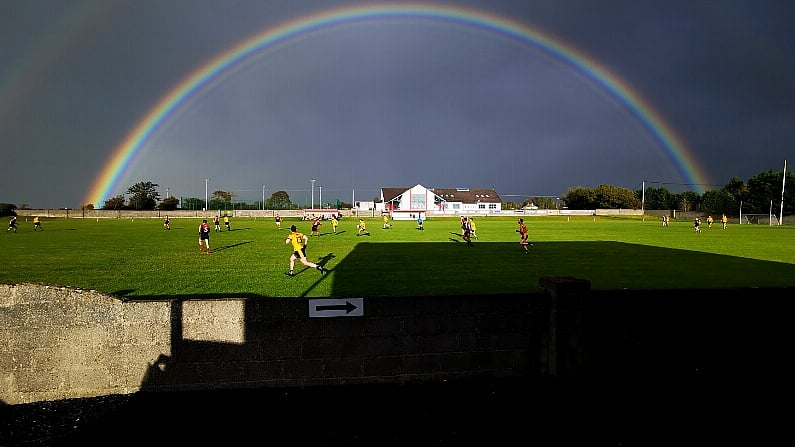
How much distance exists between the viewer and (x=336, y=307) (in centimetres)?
586

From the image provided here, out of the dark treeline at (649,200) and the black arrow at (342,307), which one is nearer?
the black arrow at (342,307)

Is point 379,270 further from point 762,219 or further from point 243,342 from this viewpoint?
point 762,219

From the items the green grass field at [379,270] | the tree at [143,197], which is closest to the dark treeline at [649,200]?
the tree at [143,197]

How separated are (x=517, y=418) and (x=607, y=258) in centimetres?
1984

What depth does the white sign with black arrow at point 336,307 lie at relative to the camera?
5844 millimetres

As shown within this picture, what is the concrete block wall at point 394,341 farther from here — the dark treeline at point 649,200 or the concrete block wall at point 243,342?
the dark treeline at point 649,200

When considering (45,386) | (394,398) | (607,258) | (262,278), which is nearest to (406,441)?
(394,398)

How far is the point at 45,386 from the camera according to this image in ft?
18.2

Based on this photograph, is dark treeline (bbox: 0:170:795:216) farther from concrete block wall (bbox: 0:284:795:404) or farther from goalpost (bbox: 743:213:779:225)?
concrete block wall (bbox: 0:284:795:404)

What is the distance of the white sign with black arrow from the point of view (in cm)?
584

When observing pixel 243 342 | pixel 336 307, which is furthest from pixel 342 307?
pixel 243 342

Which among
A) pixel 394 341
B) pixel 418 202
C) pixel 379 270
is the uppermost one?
pixel 418 202

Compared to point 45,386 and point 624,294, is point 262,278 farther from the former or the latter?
point 624,294

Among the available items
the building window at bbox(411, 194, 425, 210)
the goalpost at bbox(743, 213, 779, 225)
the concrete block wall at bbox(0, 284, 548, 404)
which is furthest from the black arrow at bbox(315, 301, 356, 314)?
the building window at bbox(411, 194, 425, 210)
